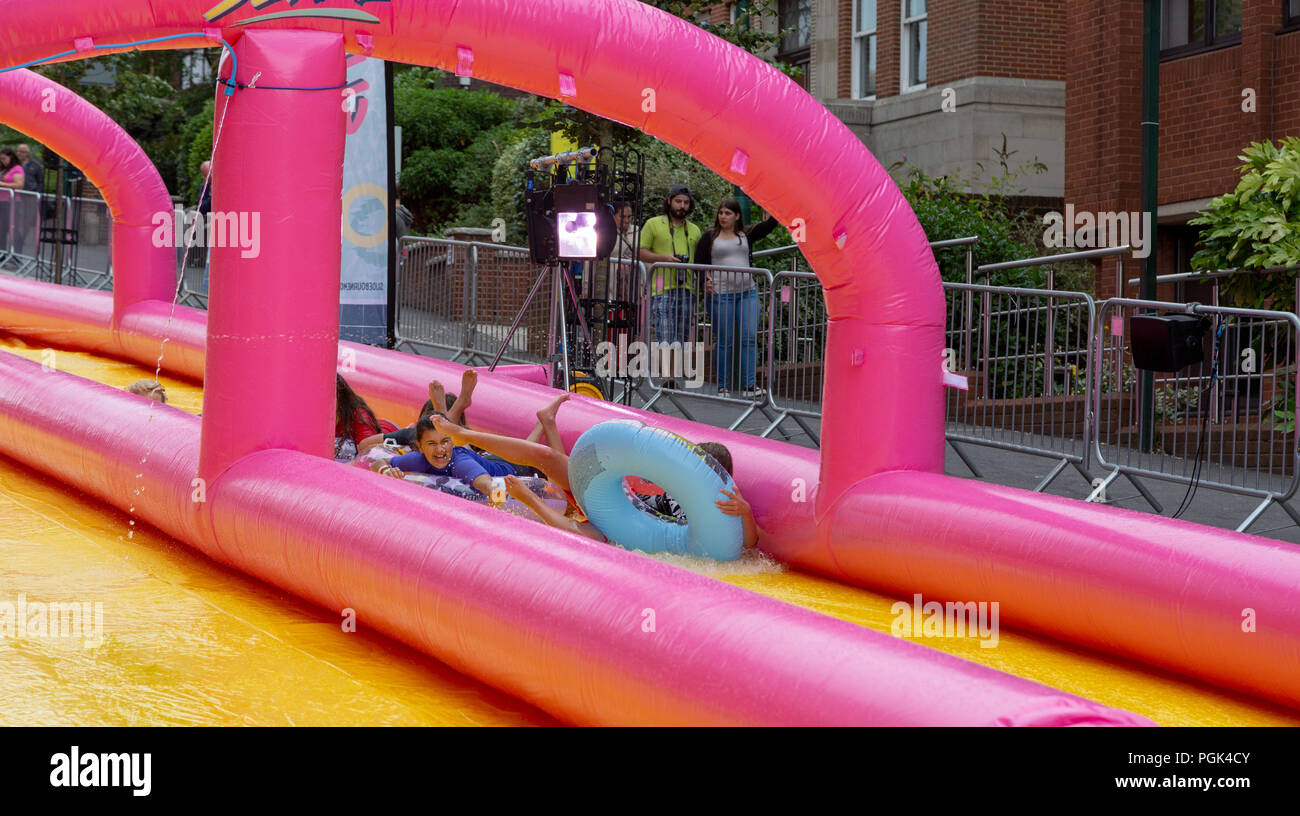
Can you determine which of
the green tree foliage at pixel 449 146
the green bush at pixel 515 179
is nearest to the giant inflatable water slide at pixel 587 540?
the green bush at pixel 515 179

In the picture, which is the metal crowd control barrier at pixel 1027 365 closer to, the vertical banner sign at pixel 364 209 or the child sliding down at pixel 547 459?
the child sliding down at pixel 547 459

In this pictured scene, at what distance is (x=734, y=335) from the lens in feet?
34.5

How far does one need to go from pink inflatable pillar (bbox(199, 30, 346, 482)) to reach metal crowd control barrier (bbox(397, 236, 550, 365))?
6634 millimetres

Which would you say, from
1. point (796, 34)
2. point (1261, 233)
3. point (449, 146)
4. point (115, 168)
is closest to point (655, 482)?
point (1261, 233)

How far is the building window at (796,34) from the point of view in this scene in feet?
76.9

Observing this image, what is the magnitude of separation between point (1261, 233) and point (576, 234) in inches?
185

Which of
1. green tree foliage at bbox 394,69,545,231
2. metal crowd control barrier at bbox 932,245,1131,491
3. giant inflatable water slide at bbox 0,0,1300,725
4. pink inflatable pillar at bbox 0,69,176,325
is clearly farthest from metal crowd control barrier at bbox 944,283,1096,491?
green tree foliage at bbox 394,69,545,231

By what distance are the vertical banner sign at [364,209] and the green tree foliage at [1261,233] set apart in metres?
6.89

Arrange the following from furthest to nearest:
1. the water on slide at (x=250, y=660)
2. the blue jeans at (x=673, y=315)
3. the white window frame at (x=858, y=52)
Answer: the white window frame at (x=858, y=52)
the blue jeans at (x=673, y=315)
the water on slide at (x=250, y=660)

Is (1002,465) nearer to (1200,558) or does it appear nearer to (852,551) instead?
(852,551)

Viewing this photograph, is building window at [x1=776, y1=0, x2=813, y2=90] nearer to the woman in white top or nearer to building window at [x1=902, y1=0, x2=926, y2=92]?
building window at [x1=902, y1=0, x2=926, y2=92]

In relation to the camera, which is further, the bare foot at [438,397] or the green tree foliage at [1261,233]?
the green tree foliage at [1261,233]
